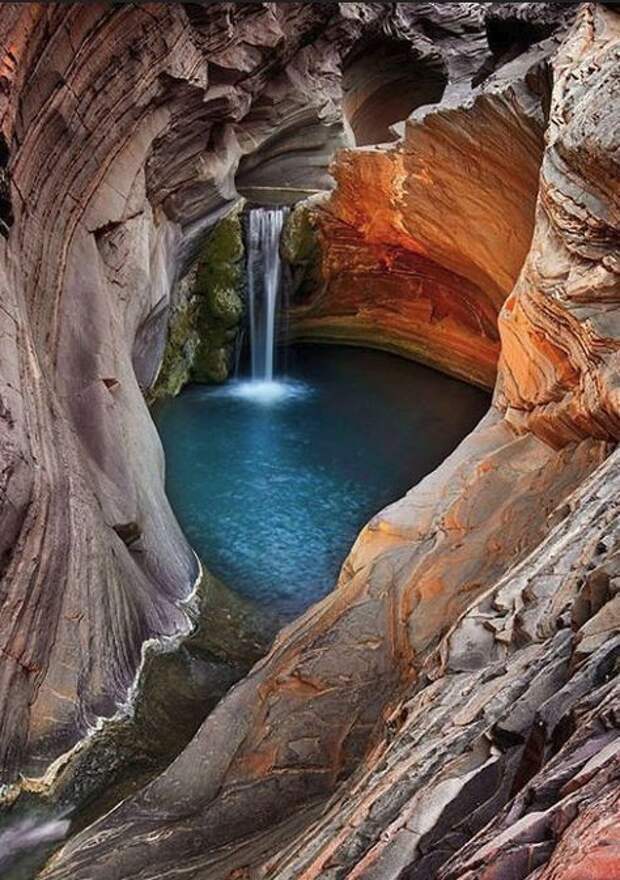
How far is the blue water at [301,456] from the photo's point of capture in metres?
9.82

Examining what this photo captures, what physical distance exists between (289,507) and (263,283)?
251 inches

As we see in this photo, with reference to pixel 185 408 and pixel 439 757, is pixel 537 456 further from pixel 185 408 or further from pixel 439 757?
pixel 185 408

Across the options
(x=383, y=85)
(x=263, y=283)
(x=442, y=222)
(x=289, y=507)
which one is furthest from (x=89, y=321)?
(x=383, y=85)

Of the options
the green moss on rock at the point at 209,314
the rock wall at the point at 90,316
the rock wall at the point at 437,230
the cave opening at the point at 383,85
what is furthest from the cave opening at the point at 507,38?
the green moss on rock at the point at 209,314

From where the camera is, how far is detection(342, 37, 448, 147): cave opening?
55.9 ft

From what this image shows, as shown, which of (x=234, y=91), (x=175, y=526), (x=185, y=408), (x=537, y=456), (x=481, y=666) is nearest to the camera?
(x=481, y=666)

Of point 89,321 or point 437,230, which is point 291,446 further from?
point 89,321

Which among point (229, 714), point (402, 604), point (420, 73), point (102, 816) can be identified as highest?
point (420, 73)

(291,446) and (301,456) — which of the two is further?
(291,446)

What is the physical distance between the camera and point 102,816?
5.75 m

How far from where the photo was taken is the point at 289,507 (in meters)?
11.0

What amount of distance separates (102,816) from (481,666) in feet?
10.7

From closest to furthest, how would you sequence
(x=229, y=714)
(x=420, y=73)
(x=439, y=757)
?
(x=439, y=757) < (x=229, y=714) < (x=420, y=73)

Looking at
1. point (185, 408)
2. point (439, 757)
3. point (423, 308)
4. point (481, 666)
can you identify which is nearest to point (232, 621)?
point (481, 666)
